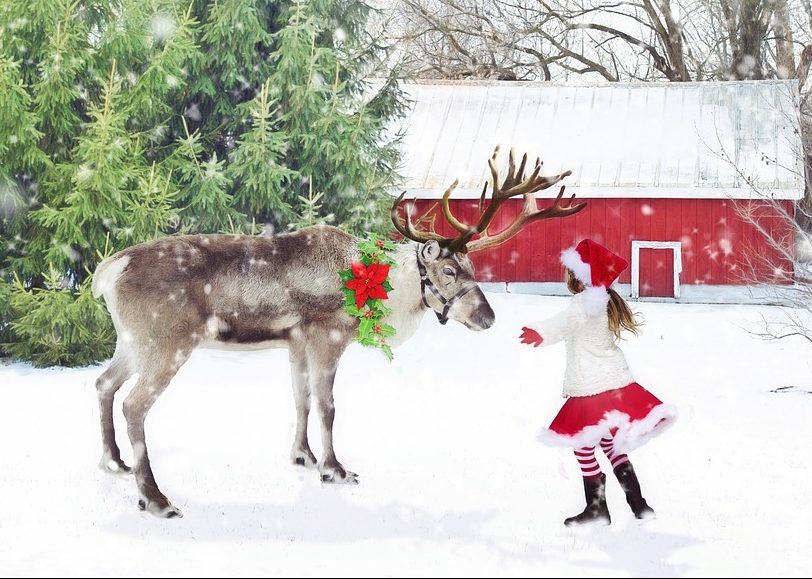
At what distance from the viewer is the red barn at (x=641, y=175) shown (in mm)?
17875

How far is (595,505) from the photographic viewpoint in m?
5.72

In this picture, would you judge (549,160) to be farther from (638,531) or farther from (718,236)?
(638,531)

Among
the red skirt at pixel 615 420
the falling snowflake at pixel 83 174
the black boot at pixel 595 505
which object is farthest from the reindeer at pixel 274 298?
the falling snowflake at pixel 83 174

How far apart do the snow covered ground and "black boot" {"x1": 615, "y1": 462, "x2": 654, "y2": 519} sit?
7 cm

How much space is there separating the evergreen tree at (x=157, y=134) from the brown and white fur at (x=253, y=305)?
480 centimetres

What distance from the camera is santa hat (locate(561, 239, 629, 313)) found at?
5695 millimetres

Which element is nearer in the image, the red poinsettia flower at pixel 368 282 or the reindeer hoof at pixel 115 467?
the red poinsettia flower at pixel 368 282

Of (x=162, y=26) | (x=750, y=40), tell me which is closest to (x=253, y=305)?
(x=162, y=26)

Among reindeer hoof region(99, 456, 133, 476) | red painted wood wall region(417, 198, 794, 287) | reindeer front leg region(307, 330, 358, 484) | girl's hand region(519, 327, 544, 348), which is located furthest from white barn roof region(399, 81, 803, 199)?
girl's hand region(519, 327, 544, 348)

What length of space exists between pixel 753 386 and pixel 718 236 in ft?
25.7

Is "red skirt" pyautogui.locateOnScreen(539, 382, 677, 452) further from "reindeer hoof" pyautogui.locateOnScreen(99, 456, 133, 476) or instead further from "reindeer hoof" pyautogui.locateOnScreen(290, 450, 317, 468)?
"reindeer hoof" pyautogui.locateOnScreen(99, 456, 133, 476)

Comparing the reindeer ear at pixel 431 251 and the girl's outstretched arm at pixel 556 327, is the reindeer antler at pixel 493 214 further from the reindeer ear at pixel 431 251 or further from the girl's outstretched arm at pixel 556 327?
the girl's outstretched arm at pixel 556 327

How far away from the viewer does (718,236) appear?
18.1 meters

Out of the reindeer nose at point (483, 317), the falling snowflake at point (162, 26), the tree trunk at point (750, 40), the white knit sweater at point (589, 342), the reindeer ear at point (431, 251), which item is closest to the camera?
the white knit sweater at point (589, 342)
